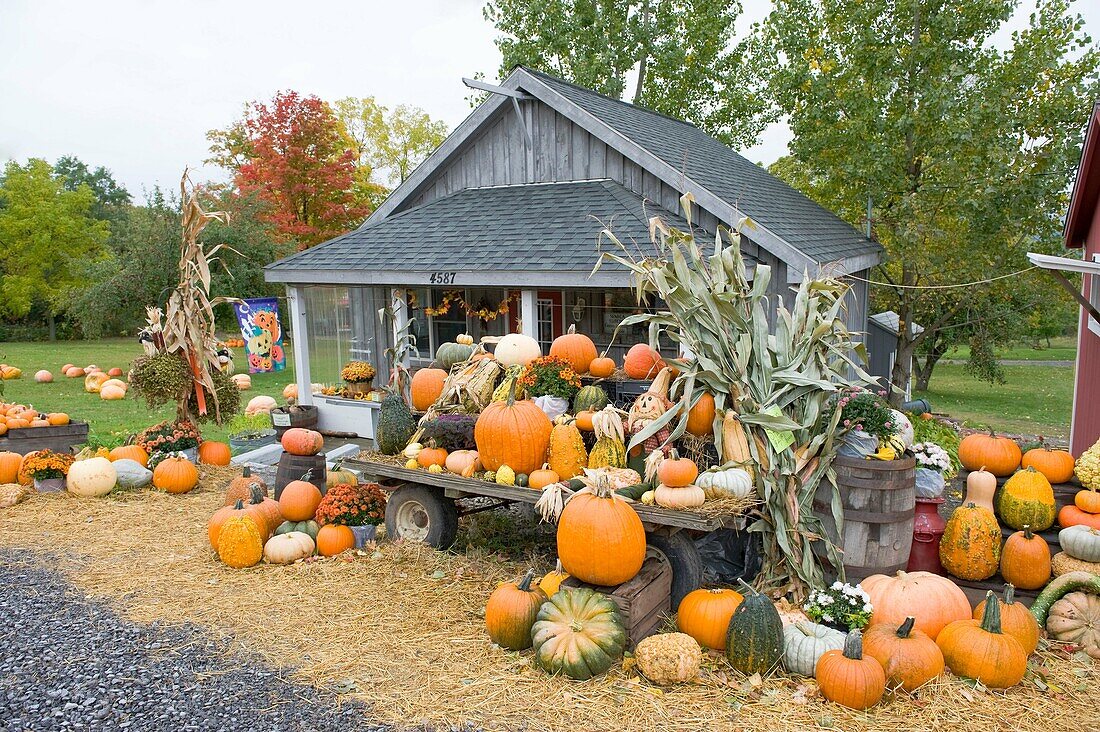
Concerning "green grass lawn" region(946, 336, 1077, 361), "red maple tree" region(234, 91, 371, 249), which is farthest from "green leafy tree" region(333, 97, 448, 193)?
"green grass lawn" region(946, 336, 1077, 361)

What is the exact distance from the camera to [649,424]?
531 cm

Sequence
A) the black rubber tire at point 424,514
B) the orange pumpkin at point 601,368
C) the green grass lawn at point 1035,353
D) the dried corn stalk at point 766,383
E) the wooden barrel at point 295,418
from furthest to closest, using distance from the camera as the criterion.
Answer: the green grass lawn at point 1035,353
the wooden barrel at point 295,418
the orange pumpkin at point 601,368
the black rubber tire at point 424,514
the dried corn stalk at point 766,383

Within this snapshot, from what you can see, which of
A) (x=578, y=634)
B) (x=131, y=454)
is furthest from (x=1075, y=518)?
(x=131, y=454)

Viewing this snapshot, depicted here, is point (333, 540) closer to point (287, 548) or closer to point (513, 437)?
point (287, 548)

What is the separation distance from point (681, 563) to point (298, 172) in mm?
21125

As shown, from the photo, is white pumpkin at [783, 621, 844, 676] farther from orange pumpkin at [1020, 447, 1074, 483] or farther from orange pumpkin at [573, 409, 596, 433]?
orange pumpkin at [1020, 447, 1074, 483]

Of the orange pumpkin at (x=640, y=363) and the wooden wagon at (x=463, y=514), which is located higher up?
the orange pumpkin at (x=640, y=363)

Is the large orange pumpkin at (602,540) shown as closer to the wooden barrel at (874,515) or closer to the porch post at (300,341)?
the wooden barrel at (874,515)

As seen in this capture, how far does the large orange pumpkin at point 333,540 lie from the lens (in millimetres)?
6324

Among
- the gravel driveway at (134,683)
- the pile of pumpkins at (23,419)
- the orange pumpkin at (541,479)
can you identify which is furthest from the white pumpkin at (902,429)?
the pile of pumpkins at (23,419)

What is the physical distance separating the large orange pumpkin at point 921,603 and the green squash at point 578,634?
158 centimetres

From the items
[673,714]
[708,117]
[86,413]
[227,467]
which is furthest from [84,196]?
[673,714]

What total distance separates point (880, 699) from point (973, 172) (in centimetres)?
1065

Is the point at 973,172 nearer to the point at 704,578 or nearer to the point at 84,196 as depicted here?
the point at 704,578
